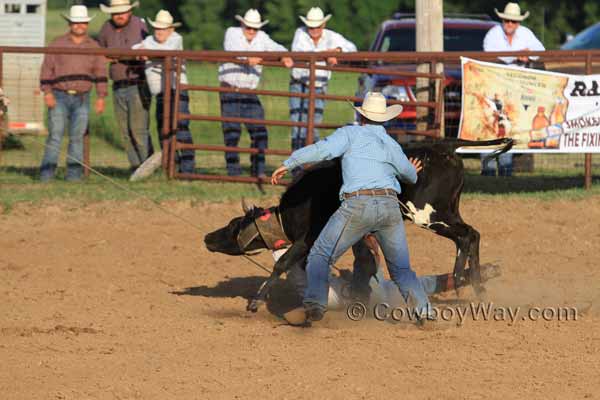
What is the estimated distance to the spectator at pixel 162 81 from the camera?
12.4 meters

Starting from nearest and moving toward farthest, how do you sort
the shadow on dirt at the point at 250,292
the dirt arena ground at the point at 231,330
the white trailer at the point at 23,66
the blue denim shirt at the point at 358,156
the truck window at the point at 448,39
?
the dirt arena ground at the point at 231,330 < the blue denim shirt at the point at 358,156 < the shadow on dirt at the point at 250,292 < the truck window at the point at 448,39 < the white trailer at the point at 23,66

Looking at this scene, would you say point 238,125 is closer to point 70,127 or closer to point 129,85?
point 129,85

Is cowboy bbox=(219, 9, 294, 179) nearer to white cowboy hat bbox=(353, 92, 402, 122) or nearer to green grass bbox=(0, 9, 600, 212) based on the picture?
green grass bbox=(0, 9, 600, 212)

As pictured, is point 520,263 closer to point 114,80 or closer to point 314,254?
point 314,254

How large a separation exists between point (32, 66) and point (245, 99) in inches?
177

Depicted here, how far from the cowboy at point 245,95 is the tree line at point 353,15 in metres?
20.9

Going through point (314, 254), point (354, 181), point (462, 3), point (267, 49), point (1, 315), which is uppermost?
point (462, 3)

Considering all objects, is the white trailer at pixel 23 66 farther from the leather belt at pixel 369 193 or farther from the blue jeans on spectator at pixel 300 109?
the leather belt at pixel 369 193

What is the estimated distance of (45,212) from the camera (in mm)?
11164

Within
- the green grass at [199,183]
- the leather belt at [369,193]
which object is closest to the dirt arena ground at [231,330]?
the green grass at [199,183]

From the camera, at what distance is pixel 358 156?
22.6 feet

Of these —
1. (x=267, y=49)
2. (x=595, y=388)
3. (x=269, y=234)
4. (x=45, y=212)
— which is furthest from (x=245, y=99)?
(x=595, y=388)

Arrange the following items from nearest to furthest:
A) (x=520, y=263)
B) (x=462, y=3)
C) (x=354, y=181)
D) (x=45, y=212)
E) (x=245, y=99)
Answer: (x=354, y=181) → (x=520, y=263) → (x=45, y=212) → (x=245, y=99) → (x=462, y=3)

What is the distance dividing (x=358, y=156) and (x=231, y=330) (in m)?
1.38
